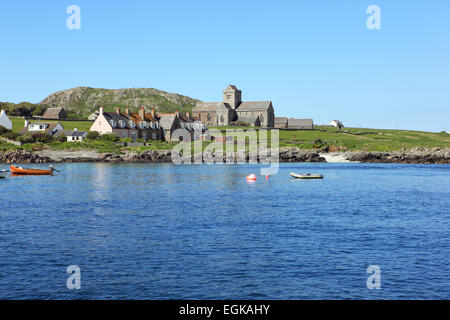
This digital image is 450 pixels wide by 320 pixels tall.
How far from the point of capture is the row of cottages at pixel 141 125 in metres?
141

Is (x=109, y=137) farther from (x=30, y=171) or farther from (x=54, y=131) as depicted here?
(x=30, y=171)

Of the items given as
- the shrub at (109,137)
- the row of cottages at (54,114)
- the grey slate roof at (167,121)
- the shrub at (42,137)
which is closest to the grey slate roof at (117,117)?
the shrub at (109,137)

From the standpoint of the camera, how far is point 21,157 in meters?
113

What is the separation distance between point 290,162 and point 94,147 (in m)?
58.3

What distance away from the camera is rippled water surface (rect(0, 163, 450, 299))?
2161cm

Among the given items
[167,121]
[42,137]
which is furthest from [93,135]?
[167,121]

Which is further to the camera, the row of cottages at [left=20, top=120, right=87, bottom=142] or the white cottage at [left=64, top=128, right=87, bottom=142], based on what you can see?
the row of cottages at [left=20, top=120, right=87, bottom=142]

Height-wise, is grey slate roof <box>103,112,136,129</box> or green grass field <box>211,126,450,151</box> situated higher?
grey slate roof <box>103,112,136,129</box>

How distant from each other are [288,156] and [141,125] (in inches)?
1982

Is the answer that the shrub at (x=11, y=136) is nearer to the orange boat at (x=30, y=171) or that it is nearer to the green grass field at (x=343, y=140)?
the green grass field at (x=343, y=140)

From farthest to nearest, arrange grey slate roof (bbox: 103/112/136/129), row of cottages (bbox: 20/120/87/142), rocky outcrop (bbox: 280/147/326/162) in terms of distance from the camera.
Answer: grey slate roof (bbox: 103/112/136/129) < rocky outcrop (bbox: 280/147/326/162) < row of cottages (bbox: 20/120/87/142)

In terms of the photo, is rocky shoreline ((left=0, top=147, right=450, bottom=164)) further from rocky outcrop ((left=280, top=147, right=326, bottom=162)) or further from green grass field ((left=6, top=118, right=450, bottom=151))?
green grass field ((left=6, top=118, right=450, bottom=151))

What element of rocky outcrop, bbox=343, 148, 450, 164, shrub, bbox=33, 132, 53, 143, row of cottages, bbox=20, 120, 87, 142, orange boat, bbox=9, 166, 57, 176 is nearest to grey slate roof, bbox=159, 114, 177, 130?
row of cottages, bbox=20, 120, 87, 142

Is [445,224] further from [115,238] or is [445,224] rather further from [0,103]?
[0,103]
